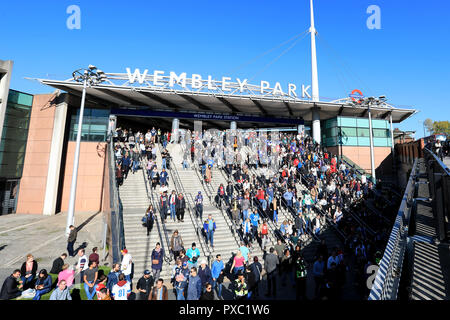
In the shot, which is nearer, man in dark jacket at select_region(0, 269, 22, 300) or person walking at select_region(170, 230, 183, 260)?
man in dark jacket at select_region(0, 269, 22, 300)

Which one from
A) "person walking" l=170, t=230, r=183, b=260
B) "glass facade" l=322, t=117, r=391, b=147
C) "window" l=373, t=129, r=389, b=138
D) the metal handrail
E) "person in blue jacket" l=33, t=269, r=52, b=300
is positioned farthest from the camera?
"window" l=373, t=129, r=389, b=138

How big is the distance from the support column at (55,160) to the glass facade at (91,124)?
5.01 ft

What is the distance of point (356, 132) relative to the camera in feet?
97.9

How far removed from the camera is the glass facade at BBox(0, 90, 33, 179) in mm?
21453

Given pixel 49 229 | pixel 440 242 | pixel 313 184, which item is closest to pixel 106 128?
pixel 49 229

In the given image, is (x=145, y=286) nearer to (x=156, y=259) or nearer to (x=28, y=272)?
(x=156, y=259)

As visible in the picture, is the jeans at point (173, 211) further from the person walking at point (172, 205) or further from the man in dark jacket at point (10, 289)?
the man in dark jacket at point (10, 289)

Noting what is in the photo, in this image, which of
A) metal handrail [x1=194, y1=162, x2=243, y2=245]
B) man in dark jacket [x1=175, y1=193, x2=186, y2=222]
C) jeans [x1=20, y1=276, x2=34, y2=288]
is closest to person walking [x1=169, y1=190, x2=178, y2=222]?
man in dark jacket [x1=175, y1=193, x2=186, y2=222]

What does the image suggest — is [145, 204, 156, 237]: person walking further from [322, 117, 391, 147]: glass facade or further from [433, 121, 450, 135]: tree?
[433, 121, 450, 135]: tree

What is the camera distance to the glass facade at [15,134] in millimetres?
21453

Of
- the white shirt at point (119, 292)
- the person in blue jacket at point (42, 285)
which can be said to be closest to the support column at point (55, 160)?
the person in blue jacket at point (42, 285)

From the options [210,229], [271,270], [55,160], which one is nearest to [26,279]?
[210,229]

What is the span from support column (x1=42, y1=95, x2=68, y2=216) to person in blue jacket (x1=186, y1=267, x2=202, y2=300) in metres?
21.3

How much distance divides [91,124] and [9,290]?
2108 cm
